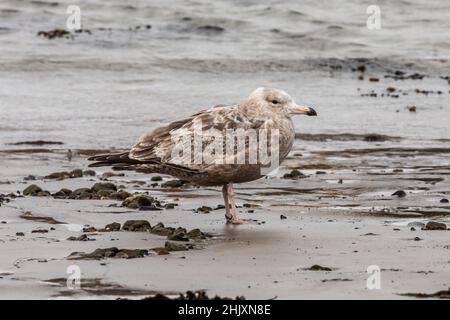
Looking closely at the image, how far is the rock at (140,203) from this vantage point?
30.5ft

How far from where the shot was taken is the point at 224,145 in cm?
881

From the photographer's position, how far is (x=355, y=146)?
13.5 meters

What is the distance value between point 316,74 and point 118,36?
579cm

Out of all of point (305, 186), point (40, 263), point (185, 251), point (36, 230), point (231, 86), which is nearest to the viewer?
point (40, 263)

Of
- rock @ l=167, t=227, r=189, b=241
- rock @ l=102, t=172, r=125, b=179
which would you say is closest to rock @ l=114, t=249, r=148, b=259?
rock @ l=167, t=227, r=189, b=241

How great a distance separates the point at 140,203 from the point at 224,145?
3.35 ft

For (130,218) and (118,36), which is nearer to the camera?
(130,218)

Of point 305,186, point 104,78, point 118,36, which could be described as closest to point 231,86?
point 104,78

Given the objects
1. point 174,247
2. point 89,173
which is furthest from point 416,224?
point 89,173

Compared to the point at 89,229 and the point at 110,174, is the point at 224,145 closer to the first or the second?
the point at 89,229

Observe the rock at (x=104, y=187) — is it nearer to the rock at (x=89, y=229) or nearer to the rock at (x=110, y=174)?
the rock at (x=110, y=174)

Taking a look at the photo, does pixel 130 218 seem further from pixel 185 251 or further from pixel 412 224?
pixel 412 224

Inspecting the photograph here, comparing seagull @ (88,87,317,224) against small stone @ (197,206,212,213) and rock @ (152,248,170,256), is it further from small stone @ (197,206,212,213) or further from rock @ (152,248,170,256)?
rock @ (152,248,170,256)
